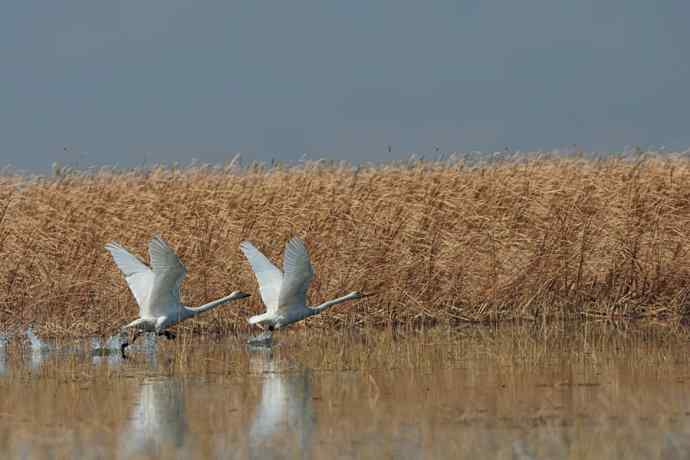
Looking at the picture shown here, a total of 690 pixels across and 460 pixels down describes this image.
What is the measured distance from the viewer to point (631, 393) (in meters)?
9.39

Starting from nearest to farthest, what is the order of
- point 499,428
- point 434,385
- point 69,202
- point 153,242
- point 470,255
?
point 499,428
point 434,385
point 153,242
point 470,255
point 69,202

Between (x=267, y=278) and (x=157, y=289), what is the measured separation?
1224 mm

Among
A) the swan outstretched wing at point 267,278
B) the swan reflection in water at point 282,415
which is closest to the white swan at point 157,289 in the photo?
the swan outstretched wing at point 267,278

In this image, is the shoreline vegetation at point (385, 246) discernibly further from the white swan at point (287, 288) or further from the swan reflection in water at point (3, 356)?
the white swan at point (287, 288)

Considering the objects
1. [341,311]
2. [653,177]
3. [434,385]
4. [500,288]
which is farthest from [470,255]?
[434,385]

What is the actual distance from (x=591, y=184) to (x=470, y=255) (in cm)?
268

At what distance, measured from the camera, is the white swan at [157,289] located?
12492mm

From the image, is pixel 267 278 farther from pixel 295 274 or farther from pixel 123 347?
pixel 123 347

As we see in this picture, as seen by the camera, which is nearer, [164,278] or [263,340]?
[164,278]

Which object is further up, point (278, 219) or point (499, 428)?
point (278, 219)

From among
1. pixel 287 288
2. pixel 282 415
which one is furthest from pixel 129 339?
pixel 282 415

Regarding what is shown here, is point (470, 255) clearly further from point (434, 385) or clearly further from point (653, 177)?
point (434, 385)

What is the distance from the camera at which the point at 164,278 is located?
41.7 ft

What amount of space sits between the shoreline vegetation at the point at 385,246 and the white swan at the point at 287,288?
1390mm
